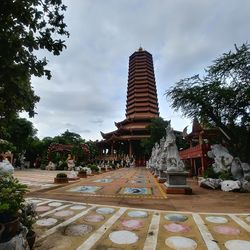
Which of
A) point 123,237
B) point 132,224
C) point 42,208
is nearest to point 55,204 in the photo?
point 42,208

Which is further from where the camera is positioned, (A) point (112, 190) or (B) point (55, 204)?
(A) point (112, 190)

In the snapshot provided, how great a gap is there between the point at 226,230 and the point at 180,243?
1310 mm

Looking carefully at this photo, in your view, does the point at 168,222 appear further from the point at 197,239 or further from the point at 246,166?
the point at 246,166

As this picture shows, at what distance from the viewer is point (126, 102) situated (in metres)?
61.2

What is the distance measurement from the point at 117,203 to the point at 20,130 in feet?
98.3

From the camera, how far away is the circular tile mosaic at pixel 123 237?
14.2 feet

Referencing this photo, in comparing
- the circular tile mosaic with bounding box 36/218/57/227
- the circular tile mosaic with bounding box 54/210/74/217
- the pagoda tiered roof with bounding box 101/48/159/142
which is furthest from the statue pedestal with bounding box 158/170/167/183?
the pagoda tiered roof with bounding box 101/48/159/142

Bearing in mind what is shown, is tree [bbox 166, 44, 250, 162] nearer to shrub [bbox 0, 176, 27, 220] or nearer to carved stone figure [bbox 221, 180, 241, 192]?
carved stone figure [bbox 221, 180, 241, 192]

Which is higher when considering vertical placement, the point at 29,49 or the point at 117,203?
the point at 29,49

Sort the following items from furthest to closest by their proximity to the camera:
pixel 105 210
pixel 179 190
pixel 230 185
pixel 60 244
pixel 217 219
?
pixel 230 185 → pixel 179 190 → pixel 105 210 → pixel 217 219 → pixel 60 244

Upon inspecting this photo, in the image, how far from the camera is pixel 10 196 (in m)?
3.74

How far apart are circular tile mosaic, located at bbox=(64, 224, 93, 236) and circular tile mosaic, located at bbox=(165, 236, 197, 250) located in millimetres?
1594

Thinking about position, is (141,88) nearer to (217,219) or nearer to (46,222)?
(217,219)

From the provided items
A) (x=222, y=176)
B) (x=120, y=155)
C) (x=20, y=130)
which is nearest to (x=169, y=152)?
(x=222, y=176)
